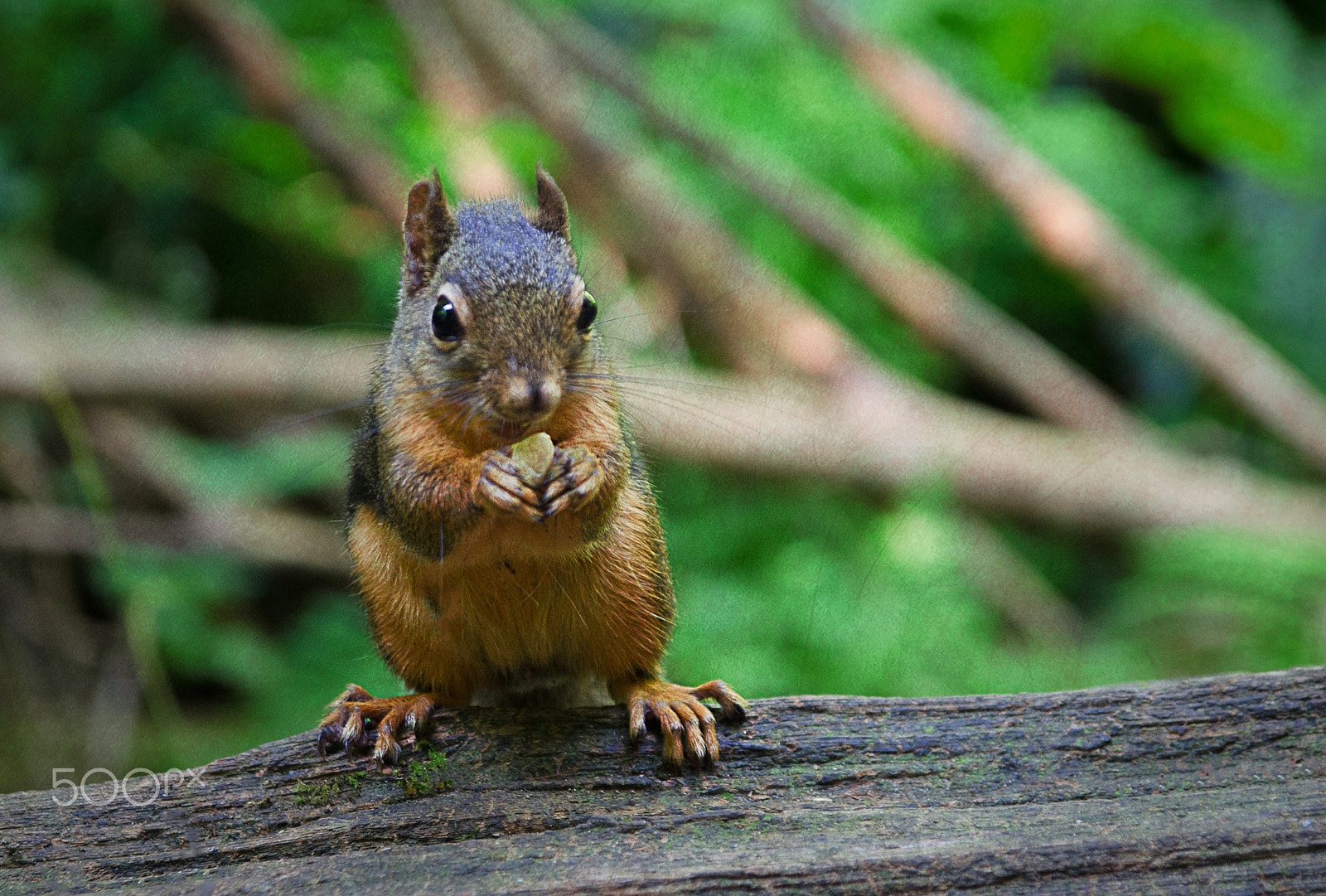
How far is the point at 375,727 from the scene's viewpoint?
6.43 feet

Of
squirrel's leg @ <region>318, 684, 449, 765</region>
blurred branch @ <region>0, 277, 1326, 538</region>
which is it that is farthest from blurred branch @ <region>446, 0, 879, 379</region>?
squirrel's leg @ <region>318, 684, 449, 765</region>

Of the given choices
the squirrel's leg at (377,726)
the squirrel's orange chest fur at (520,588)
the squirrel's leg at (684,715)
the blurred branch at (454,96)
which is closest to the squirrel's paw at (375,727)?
the squirrel's leg at (377,726)

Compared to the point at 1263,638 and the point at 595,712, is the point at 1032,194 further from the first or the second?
the point at 595,712

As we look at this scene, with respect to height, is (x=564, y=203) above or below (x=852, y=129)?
below

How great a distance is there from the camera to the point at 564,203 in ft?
6.47

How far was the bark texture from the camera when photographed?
1.63 meters

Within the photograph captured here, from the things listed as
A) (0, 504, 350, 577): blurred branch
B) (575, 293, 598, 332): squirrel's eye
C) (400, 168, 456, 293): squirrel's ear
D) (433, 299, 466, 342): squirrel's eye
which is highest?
(0, 504, 350, 577): blurred branch

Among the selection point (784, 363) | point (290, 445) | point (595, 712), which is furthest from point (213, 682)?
point (595, 712)

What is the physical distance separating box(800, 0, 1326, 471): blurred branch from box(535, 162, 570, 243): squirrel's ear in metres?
3.41

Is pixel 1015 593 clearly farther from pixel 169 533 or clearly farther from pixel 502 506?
pixel 169 533

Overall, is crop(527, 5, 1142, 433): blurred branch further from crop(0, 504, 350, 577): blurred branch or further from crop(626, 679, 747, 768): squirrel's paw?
crop(626, 679, 747, 768): squirrel's paw

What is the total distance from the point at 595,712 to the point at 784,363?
2.72m

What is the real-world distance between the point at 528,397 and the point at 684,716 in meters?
0.66

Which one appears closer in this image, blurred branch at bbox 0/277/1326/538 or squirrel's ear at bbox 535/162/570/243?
squirrel's ear at bbox 535/162/570/243
